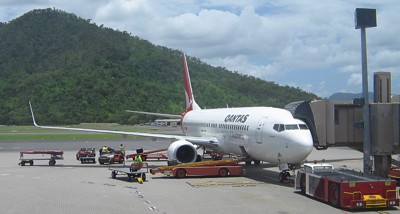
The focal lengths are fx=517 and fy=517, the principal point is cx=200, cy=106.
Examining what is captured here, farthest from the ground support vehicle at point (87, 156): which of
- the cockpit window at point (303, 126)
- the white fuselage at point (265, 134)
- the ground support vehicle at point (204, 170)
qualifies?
the cockpit window at point (303, 126)

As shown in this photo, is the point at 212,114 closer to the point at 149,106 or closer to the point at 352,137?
Answer: the point at 352,137

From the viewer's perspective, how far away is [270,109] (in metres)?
30.3

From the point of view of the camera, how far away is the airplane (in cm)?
2611

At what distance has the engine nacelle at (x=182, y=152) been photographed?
3469 centimetres

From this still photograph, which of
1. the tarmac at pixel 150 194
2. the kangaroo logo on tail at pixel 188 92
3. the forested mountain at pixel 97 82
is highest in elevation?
the forested mountain at pixel 97 82

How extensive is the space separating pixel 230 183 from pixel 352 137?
678cm

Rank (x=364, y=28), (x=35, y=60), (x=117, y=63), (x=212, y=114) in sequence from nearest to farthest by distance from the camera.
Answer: (x=364, y=28) < (x=212, y=114) < (x=117, y=63) < (x=35, y=60)

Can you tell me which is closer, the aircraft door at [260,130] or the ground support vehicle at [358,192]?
the ground support vehicle at [358,192]

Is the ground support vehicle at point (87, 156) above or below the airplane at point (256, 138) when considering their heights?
below

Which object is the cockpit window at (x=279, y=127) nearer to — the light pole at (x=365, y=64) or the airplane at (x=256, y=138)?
the airplane at (x=256, y=138)

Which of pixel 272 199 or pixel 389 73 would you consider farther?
pixel 389 73

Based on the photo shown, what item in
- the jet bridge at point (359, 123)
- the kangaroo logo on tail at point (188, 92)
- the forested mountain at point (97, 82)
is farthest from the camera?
the forested mountain at point (97, 82)

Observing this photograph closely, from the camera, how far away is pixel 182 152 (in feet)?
116

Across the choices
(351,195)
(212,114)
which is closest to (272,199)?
(351,195)
